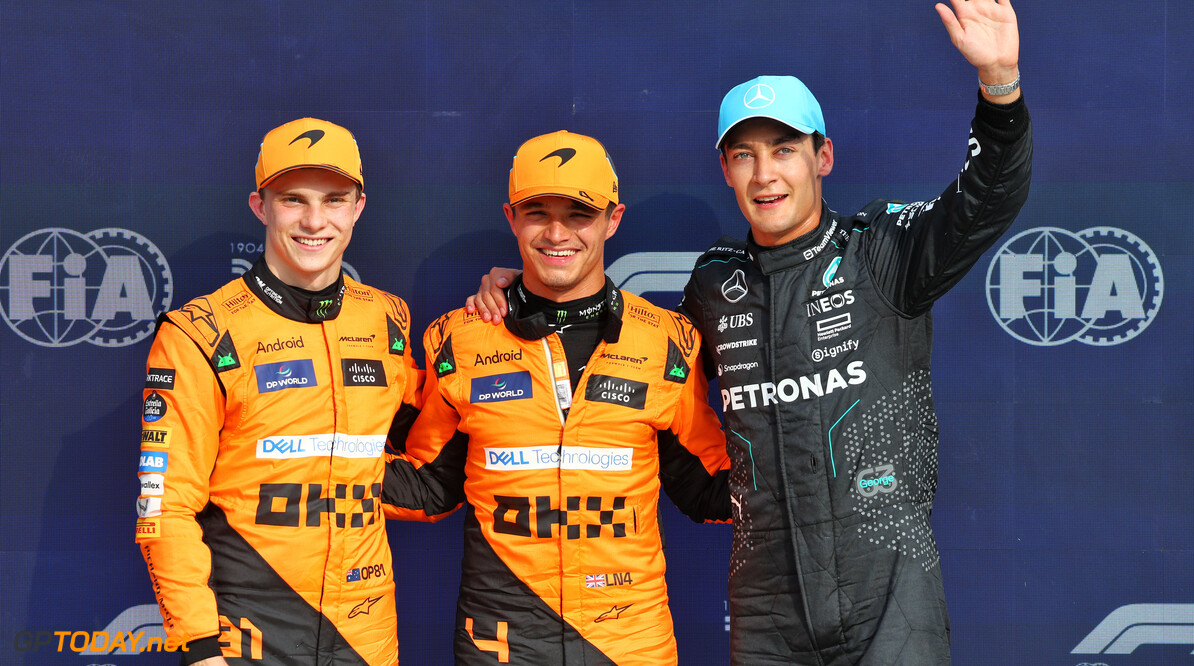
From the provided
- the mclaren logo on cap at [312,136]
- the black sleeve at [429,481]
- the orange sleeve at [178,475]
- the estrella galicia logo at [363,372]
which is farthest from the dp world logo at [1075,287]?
the orange sleeve at [178,475]

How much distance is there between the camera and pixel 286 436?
7.59ft

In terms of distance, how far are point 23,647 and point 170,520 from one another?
168 cm

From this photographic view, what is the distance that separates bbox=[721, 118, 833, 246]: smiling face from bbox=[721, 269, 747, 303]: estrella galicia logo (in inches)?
4.5

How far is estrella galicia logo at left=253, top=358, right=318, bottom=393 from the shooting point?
7.57 ft

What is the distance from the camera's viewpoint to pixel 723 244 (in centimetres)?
A: 260

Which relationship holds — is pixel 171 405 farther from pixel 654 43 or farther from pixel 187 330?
pixel 654 43

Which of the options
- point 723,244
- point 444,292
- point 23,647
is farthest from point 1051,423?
point 23,647

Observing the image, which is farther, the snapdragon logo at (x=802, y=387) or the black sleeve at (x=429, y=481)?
the black sleeve at (x=429, y=481)

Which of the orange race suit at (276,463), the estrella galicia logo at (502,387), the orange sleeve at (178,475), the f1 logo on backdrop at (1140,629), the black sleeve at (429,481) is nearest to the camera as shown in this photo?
the orange sleeve at (178,475)

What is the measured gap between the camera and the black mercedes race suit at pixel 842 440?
85.9 inches

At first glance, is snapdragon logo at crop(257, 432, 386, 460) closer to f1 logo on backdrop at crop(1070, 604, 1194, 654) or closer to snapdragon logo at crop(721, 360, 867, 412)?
snapdragon logo at crop(721, 360, 867, 412)

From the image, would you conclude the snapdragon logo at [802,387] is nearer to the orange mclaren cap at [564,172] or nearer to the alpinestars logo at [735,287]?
the alpinestars logo at [735,287]

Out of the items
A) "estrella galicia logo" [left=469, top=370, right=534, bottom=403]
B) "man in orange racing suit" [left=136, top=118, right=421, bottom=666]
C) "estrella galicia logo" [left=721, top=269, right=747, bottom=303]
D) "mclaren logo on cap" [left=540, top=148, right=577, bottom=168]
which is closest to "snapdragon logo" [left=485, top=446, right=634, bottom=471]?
"estrella galicia logo" [left=469, top=370, right=534, bottom=403]

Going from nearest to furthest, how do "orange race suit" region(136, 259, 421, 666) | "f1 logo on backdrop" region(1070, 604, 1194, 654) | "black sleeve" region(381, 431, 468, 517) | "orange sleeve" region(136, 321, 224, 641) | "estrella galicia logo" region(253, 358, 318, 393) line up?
"orange sleeve" region(136, 321, 224, 641)
"orange race suit" region(136, 259, 421, 666)
"estrella galicia logo" region(253, 358, 318, 393)
"black sleeve" region(381, 431, 468, 517)
"f1 logo on backdrop" region(1070, 604, 1194, 654)
